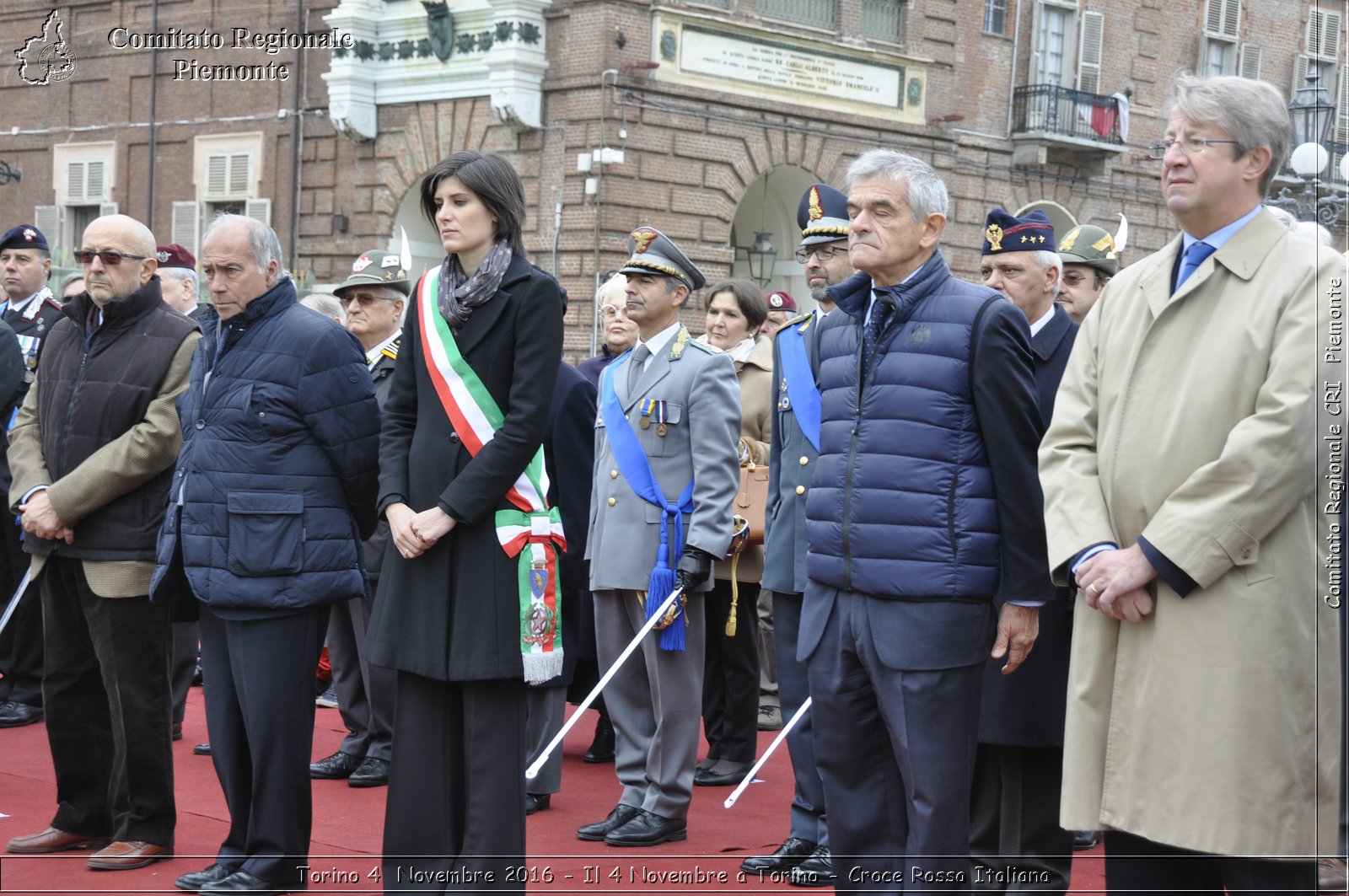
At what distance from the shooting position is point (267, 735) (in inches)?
201

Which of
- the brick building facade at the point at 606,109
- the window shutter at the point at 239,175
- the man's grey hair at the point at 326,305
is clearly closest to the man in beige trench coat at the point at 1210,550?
the man's grey hair at the point at 326,305

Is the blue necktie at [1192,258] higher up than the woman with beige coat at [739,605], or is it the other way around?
the blue necktie at [1192,258]

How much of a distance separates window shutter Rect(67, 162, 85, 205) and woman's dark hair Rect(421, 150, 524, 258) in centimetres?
2272

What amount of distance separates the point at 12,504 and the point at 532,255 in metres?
15.0

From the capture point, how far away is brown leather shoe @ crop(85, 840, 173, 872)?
17.5 ft

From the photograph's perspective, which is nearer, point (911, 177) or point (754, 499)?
point (911, 177)

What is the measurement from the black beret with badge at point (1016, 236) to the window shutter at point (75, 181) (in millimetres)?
22522

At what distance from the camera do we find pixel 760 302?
26.6 ft

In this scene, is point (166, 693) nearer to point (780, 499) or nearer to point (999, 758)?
point (780, 499)

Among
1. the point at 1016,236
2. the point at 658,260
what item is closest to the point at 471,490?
the point at 658,260

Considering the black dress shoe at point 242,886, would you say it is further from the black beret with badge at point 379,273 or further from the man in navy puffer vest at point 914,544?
the black beret with badge at point 379,273

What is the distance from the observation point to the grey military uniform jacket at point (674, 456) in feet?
20.1

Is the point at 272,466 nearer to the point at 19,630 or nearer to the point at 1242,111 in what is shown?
the point at 1242,111

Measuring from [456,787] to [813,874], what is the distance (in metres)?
1.41
